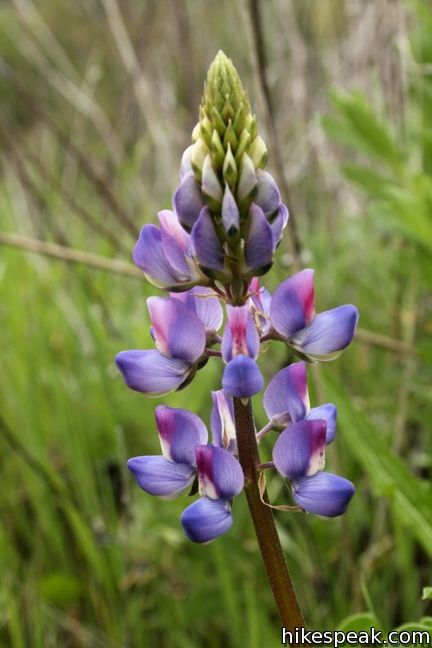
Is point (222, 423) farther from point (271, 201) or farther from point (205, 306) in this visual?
point (271, 201)

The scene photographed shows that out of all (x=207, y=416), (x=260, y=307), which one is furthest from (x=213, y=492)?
(x=207, y=416)

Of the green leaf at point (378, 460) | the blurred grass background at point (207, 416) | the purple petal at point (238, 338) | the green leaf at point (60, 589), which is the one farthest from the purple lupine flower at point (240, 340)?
the green leaf at point (60, 589)

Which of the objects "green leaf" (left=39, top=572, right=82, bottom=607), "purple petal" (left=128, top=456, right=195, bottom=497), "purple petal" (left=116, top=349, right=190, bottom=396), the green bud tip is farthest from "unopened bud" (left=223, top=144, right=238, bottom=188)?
"green leaf" (left=39, top=572, right=82, bottom=607)

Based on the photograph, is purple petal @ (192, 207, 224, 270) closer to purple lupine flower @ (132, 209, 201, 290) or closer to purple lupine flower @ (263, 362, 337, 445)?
purple lupine flower @ (132, 209, 201, 290)

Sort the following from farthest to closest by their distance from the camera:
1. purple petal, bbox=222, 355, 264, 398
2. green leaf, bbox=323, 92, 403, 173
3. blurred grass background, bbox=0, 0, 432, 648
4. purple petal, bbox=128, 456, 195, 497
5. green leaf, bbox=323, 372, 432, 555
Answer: green leaf, bbox=323, 92, 403, 173, blurred grass background, bbox=0, 0, 432, 648, green leaf, bbox=323, 372, 432, 555, purple petal, bbox=128, 456, 195, 497, purple petal, bbox=222, 355, 264, 398

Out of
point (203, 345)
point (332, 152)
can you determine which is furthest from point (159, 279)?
point (332, 152)

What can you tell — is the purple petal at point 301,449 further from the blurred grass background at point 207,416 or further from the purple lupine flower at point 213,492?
the blurred grass background at point 207,416

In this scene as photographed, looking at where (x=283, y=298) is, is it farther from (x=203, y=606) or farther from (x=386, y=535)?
(x=386, y=535)
